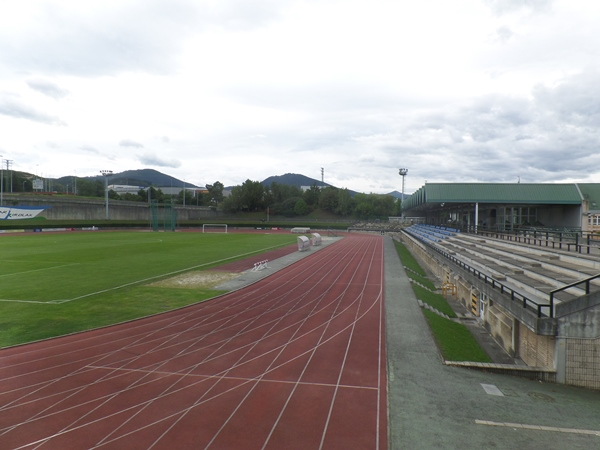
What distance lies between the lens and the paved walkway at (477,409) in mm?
8016

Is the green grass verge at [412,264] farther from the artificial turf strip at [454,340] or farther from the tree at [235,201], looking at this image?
the tree at [235,201]

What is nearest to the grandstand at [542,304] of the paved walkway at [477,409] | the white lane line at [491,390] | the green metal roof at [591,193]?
the paved walkway at [477,409]

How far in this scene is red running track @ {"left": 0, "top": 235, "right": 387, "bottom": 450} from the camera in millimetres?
8039

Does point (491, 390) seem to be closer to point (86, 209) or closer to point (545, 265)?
point (545, 265)

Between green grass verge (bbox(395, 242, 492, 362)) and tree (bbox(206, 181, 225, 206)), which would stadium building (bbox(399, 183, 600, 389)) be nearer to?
green grass verge (bbox(395, 242, 492, 362))

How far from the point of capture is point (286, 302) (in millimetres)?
19453

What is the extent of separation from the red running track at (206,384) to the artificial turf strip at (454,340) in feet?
7.50

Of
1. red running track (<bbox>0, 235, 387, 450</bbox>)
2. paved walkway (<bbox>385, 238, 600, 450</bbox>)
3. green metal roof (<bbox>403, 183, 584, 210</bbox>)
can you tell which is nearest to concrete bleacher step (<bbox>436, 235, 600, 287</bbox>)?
paved walkway (<bbox>385, 238, 600, 450</bbox>)

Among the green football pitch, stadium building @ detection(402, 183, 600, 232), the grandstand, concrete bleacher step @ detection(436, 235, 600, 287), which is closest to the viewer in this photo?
the grandstand

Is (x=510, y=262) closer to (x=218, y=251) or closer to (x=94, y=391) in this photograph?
(x=94, y=391)

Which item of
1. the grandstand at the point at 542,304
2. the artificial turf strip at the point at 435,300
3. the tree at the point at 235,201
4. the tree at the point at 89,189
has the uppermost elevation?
the tree at the point at 89,189

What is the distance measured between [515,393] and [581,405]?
1584 mm

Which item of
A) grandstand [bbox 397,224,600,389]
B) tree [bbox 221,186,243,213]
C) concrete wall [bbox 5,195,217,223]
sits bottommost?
grandstand [bbox 397,224,600,389]

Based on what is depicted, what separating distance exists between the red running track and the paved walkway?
22.3 inches
